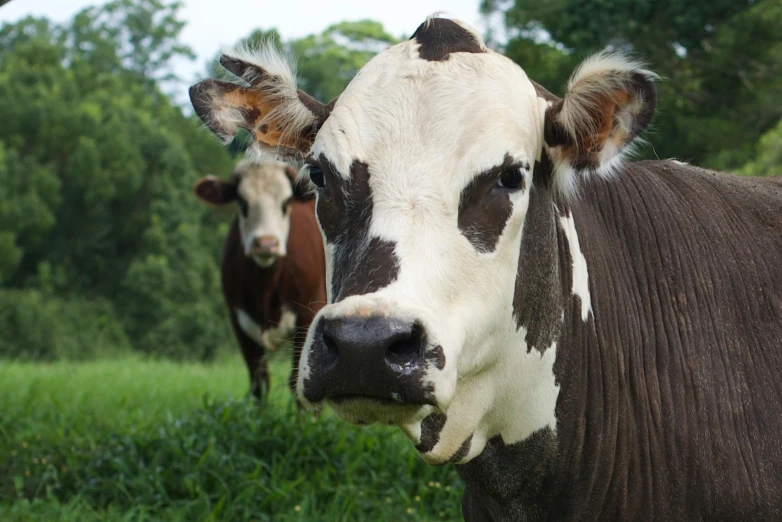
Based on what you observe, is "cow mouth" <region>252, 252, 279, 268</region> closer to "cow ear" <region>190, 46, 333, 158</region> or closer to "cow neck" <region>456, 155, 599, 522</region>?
"cow ear" <region>190, 46, 333, 158</region>

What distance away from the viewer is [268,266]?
9094mm

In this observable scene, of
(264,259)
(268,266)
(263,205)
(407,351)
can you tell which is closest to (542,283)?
(407,351)

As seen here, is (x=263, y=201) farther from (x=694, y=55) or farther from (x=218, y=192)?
(x=694, y=55)

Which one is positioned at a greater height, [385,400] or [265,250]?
[385,400]

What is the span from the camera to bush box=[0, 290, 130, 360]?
1104 inches

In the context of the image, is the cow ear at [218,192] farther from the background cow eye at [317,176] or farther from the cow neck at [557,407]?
the cow neck at [557,407]

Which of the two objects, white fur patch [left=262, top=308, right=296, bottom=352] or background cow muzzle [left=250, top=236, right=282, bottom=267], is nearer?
background cow muzzle [left=250, top=236, right=282, bottom=267]

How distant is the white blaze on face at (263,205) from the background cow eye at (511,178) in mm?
6288

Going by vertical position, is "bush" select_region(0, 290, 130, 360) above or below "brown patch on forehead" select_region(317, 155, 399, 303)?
below

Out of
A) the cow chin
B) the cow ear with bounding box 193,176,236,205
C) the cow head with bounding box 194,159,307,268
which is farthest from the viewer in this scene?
the cow ear with bounding box 193,176,236,205

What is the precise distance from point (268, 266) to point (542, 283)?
6436mm

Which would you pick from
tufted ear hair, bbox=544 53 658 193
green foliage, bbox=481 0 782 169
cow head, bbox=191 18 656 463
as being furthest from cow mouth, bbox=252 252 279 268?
tufted ear hair, bbox=544 53 658 193

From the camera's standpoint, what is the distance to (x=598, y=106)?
9.61ft

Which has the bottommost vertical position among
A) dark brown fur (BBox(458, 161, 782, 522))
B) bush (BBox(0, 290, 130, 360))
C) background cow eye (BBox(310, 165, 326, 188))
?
bush (BBox(0, 290, 130, 360))
